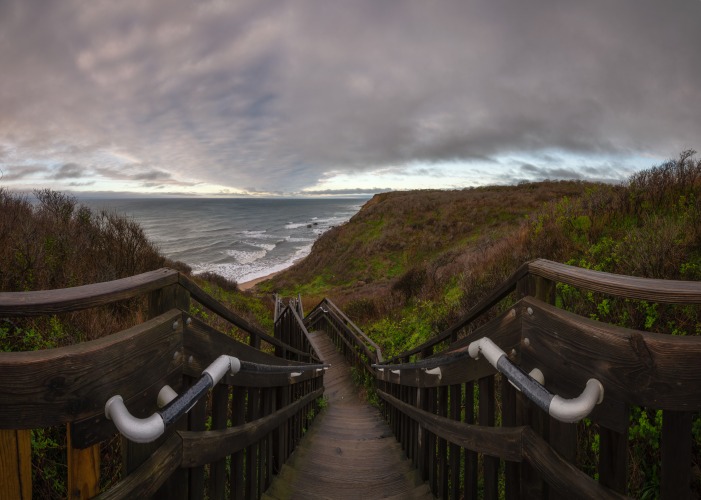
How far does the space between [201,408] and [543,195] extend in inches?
1128

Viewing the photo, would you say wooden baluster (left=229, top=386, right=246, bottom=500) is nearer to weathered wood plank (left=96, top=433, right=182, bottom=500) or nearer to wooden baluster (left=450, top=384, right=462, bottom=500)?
weathered wood plank (left=96, top=433, right=182, bottom=500)

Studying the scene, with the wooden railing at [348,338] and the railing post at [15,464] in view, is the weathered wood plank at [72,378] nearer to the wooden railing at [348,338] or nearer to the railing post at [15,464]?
the railing post at [15,464]

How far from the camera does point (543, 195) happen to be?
25.8 m

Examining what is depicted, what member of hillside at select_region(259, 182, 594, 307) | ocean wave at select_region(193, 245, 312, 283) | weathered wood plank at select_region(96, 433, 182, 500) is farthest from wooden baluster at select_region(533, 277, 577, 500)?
ocean wave at select_region(193, 245, 312, 283)

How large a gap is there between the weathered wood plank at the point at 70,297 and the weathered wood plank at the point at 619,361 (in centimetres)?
162

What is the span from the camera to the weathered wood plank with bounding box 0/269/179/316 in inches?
40.5

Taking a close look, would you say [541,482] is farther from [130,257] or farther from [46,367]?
[130,257]

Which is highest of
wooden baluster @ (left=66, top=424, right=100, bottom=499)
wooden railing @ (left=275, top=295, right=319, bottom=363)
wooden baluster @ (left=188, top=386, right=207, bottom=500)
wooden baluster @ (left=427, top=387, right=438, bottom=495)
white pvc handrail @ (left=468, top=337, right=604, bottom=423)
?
white pvc handrail @ (left=468, top=337, right=604, bottom=423)

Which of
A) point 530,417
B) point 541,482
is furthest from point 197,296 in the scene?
point 541,482

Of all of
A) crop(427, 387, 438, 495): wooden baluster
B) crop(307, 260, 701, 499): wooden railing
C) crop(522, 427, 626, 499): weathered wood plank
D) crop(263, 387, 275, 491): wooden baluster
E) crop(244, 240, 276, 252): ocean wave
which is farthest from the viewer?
crop(244, 240, 276, 252): ocean wave

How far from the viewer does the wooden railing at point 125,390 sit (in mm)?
946

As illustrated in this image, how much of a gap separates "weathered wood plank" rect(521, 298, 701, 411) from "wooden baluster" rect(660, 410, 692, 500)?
4 cm

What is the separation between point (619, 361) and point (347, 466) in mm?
3198

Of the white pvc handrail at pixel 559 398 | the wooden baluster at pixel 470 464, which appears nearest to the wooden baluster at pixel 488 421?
the wooden baluster at pixel 470 464
